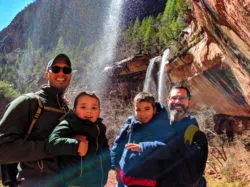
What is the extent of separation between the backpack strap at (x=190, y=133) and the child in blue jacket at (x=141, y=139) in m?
0.13

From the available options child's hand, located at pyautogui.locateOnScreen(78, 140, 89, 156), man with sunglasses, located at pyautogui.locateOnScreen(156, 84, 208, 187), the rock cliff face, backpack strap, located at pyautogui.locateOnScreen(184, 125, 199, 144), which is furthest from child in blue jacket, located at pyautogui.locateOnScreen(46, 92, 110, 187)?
the rock cliff face

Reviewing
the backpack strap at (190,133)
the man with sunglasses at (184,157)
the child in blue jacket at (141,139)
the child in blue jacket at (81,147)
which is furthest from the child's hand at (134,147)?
the backpack strap at (190,133)

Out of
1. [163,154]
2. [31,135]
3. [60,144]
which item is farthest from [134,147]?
[31,135]

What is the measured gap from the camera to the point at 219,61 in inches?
424

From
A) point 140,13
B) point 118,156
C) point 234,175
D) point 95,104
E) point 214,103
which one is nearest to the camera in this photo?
point 95,104

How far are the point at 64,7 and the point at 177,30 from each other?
186 ft

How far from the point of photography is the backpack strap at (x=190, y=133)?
257 centimetres

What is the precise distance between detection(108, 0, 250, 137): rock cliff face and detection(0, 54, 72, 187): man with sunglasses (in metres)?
2.77

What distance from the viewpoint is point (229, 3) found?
424 centimetres

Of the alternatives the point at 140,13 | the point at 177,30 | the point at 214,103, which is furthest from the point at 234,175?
the point at 140,13

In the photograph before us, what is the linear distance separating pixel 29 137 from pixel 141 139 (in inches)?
38.8

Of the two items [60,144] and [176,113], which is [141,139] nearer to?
[176,113]

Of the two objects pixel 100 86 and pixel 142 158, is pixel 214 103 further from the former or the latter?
pixel 100 86

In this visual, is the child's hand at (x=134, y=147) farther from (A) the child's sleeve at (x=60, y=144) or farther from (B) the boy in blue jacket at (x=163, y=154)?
(A) the child's sleeve at (x=60, y=144)
